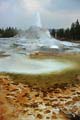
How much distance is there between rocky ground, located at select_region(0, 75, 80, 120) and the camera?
13.3 m

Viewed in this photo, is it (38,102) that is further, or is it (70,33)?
(70,33)

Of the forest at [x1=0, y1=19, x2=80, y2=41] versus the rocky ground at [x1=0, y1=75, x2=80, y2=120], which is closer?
the rocky ground at [x1=0, y1=75, x2=80, y2=120]

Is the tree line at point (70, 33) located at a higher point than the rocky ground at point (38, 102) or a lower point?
lower

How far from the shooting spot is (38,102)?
15211 millimetres

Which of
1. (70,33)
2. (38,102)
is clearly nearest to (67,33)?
(70,33)

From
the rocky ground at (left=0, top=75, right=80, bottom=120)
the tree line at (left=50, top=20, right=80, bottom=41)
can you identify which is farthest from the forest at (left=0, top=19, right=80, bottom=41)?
the rocky ground at (left=0, top=75, right=80, bottom=120)

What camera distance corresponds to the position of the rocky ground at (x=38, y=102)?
523 inches

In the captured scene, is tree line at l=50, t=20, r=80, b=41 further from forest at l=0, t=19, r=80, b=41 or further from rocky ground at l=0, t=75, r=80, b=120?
rocky ground at l=0, t=75, r=80, b=120

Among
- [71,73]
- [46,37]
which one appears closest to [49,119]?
[71,73]

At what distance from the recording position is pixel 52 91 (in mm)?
17359

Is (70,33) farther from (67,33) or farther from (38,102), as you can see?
(38,102)

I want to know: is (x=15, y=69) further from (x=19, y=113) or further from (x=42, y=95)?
(x=19, y=113)

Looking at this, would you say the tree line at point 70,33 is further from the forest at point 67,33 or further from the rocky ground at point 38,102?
the rocky ground at point 38,102

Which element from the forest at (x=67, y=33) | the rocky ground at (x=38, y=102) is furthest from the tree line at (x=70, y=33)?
the rocky ground at (x=38, y=102)
